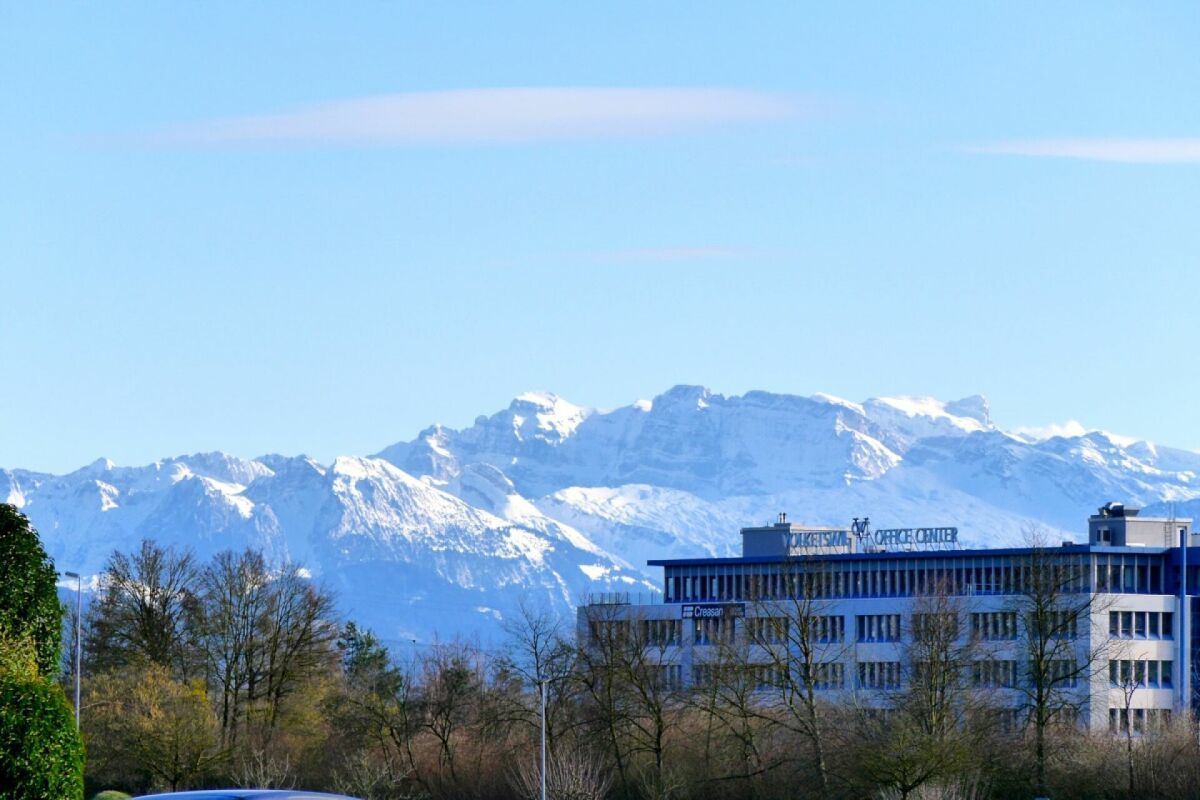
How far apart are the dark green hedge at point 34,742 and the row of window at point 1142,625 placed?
121947 millimetres

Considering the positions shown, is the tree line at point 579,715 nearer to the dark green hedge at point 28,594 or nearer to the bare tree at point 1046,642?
the bare tree at point 1046,642

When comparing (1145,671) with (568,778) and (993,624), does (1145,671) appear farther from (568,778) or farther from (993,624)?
(568,778)

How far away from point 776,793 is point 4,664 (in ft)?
220

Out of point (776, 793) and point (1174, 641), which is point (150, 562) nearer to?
point (776, 793)

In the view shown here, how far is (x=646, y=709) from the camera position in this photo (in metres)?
115

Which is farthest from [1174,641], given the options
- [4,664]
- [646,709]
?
[4,664]

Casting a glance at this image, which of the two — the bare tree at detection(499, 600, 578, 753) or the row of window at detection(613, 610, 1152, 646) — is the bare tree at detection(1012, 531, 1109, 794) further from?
the bare tree at detection(499, 600, 578, 753)

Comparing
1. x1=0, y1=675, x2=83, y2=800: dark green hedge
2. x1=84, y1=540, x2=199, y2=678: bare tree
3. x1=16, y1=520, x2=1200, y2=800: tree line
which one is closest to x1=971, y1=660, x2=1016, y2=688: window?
x1=16, y1=520, x2=1200, y2=800: tree line

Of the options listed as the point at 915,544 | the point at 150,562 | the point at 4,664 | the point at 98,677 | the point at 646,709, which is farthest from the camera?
the point at 915,544

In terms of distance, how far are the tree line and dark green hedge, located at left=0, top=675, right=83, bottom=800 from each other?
5134 cm

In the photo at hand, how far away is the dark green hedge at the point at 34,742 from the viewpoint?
1674 inches

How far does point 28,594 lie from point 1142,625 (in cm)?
12424

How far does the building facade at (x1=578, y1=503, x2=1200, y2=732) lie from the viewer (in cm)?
13775

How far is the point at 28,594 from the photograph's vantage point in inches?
1822
